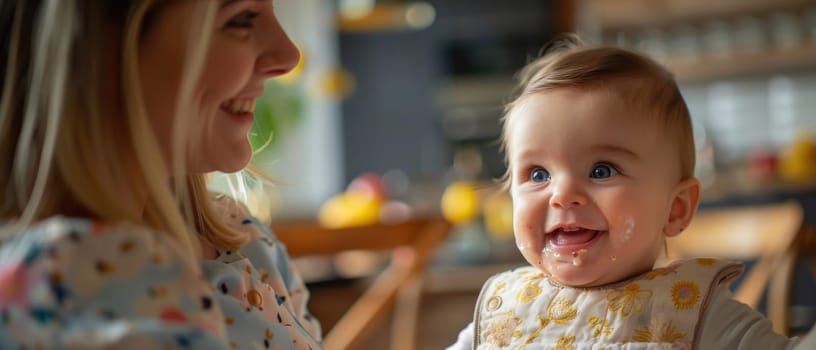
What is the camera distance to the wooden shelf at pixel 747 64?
457 centimetres

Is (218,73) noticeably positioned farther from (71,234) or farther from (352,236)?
(352,236)

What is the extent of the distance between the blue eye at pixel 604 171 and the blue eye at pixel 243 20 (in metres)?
0.38

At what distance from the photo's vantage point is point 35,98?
591mm

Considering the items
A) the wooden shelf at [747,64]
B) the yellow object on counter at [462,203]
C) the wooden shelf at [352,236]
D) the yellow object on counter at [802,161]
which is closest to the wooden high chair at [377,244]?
the wooden shelf at [352,236]

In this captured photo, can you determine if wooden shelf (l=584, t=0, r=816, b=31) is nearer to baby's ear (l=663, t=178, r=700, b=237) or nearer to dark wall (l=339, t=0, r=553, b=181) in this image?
dark wall (l=339, t=0, r=553, b=181)

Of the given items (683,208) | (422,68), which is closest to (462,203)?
(683,208)

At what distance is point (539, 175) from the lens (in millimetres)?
909

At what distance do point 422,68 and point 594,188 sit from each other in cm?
506

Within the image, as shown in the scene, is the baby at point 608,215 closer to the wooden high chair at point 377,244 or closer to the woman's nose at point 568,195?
the woman's nose at point 568,195

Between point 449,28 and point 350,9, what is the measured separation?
1.63 m

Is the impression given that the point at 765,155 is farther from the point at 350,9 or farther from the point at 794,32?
the point at 350,9

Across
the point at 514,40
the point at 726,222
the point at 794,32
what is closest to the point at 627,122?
the point at 726,222

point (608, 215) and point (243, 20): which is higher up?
point (243, 20)

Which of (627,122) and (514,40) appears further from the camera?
(514,40)
